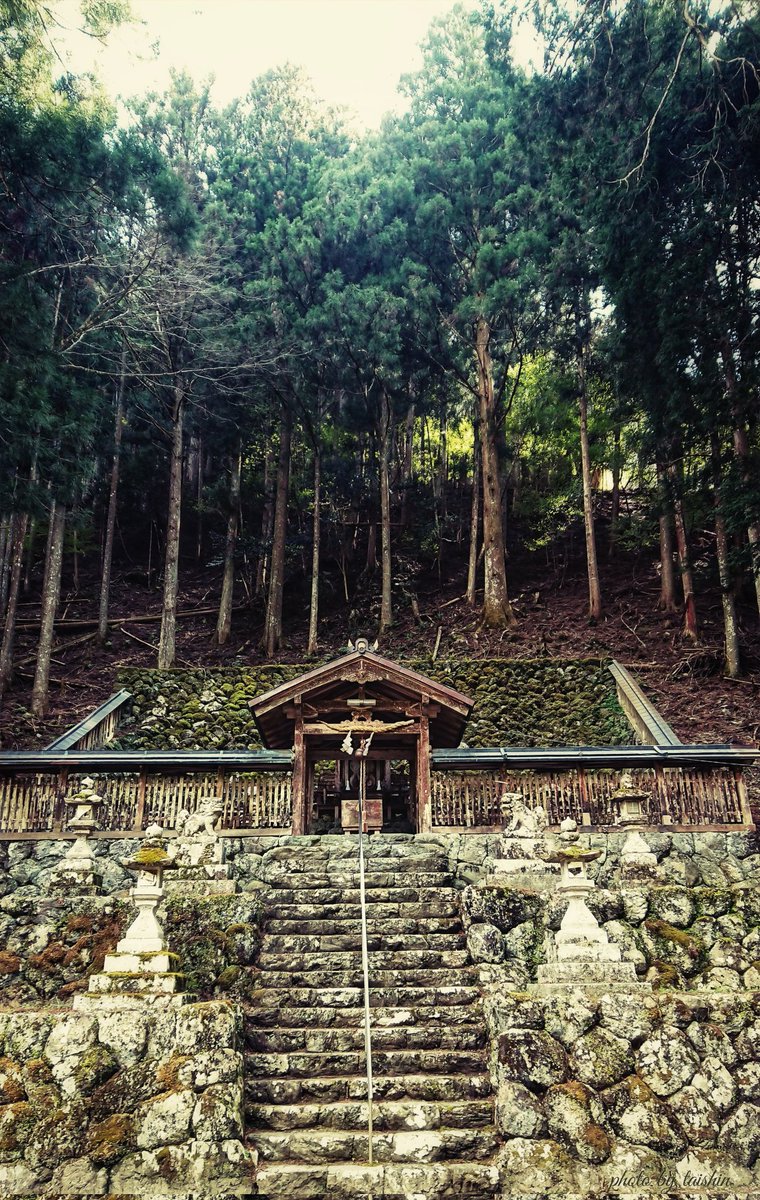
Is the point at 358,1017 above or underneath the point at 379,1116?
above

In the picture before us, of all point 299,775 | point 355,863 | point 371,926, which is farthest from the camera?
point 299,775

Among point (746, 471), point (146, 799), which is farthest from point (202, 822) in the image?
point (746, 471)

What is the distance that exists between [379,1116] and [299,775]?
6183 mm

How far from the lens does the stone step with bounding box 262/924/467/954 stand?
8.64m

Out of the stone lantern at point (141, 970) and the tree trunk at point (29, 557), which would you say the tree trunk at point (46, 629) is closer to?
the tree trunk at point (29, 557)

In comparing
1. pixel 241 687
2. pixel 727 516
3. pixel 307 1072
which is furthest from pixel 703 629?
pixel 307 1072

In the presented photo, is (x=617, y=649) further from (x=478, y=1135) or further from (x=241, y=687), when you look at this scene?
(x=478, y=1135)

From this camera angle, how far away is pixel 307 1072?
6.96 meters

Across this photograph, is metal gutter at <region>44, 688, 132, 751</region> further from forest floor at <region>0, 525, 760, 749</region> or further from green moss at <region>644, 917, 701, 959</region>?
green moss at <region>644, 917, 701, 959</region>

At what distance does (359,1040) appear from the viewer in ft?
23.9

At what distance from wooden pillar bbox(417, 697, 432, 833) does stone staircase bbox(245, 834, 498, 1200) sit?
211 centimetres

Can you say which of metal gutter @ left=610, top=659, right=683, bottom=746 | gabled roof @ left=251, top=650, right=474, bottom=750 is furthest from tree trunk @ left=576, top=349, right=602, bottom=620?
gabled roof @ left=251, top=650, right=474, bottom=750

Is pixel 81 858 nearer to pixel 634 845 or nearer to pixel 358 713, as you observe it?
pixel 358 713

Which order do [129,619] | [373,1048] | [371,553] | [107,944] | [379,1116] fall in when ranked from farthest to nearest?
[371,553] < [129,619] < [107,944] < [373,1048] < [379,1116]
